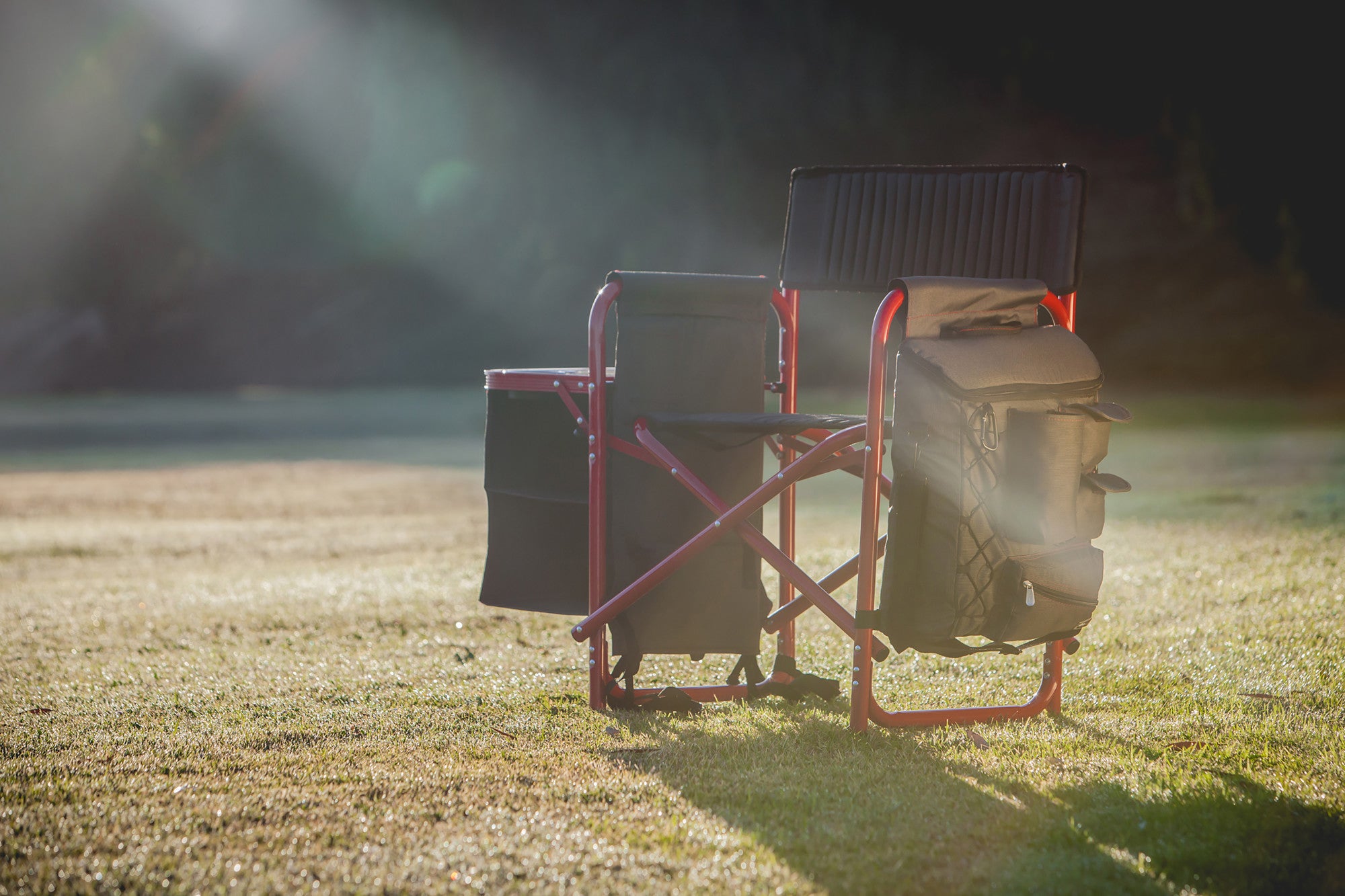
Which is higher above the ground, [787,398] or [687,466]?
[787,398]

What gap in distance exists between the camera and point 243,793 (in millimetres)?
2766

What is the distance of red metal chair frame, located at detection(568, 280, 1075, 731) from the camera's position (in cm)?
304

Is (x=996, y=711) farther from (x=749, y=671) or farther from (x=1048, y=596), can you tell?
(x=749, y=671)

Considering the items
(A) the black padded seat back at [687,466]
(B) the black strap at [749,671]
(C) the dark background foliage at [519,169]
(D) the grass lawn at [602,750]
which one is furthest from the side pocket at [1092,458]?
(C) the dark background foliage at [519,169]

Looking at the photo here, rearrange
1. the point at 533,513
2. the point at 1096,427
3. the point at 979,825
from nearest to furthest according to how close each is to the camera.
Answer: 1. the point at 979,825
2. the point at 1096,427
3. the point at 533,513

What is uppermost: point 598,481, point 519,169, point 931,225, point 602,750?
point 519,169

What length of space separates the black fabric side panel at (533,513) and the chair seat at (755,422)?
17.9 inches

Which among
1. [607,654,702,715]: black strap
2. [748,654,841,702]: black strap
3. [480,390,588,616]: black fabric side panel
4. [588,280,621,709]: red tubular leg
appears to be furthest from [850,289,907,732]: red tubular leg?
[480,390,588,616]: black fabric side panel

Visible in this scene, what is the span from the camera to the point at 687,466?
11.3ft

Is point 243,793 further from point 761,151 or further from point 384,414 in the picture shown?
point 761,151

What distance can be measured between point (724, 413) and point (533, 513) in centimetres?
70

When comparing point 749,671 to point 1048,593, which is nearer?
point 1048,593

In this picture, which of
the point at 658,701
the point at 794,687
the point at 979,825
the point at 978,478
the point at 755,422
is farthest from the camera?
the point at 794,687

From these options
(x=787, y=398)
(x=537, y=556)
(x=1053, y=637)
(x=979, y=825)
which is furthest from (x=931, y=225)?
(x=979, y=825)
